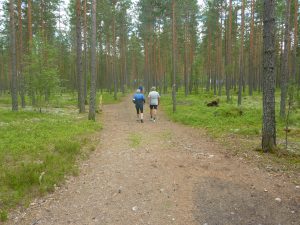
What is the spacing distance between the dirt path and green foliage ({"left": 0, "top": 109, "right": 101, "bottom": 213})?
15.5 inches

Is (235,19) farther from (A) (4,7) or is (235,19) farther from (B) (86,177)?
(B) (86,177)

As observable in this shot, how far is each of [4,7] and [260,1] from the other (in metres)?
25.8

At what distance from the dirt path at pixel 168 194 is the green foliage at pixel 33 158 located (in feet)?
1.29

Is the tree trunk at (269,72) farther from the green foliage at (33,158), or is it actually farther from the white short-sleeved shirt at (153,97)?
the white short-sleeved shirt at (153,97)

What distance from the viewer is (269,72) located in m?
7.08

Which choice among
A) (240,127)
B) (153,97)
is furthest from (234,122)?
(153,97)

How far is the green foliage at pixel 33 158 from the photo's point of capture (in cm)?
511

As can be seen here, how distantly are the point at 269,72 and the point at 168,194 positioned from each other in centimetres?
471

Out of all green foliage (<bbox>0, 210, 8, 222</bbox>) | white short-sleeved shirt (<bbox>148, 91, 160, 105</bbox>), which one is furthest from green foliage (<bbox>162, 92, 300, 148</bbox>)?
green foliage (<bbox>0, 210, 8, 222</bbox>)

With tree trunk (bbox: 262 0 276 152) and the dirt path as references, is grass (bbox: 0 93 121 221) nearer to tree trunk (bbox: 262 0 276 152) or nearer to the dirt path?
the dirt path

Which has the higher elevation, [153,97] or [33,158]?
[153,97]

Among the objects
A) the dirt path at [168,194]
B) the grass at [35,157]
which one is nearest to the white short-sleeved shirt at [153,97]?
the grass at [35,157]

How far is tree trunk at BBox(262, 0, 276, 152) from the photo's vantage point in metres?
6.96

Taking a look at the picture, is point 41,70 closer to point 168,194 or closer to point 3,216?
point 3,216
